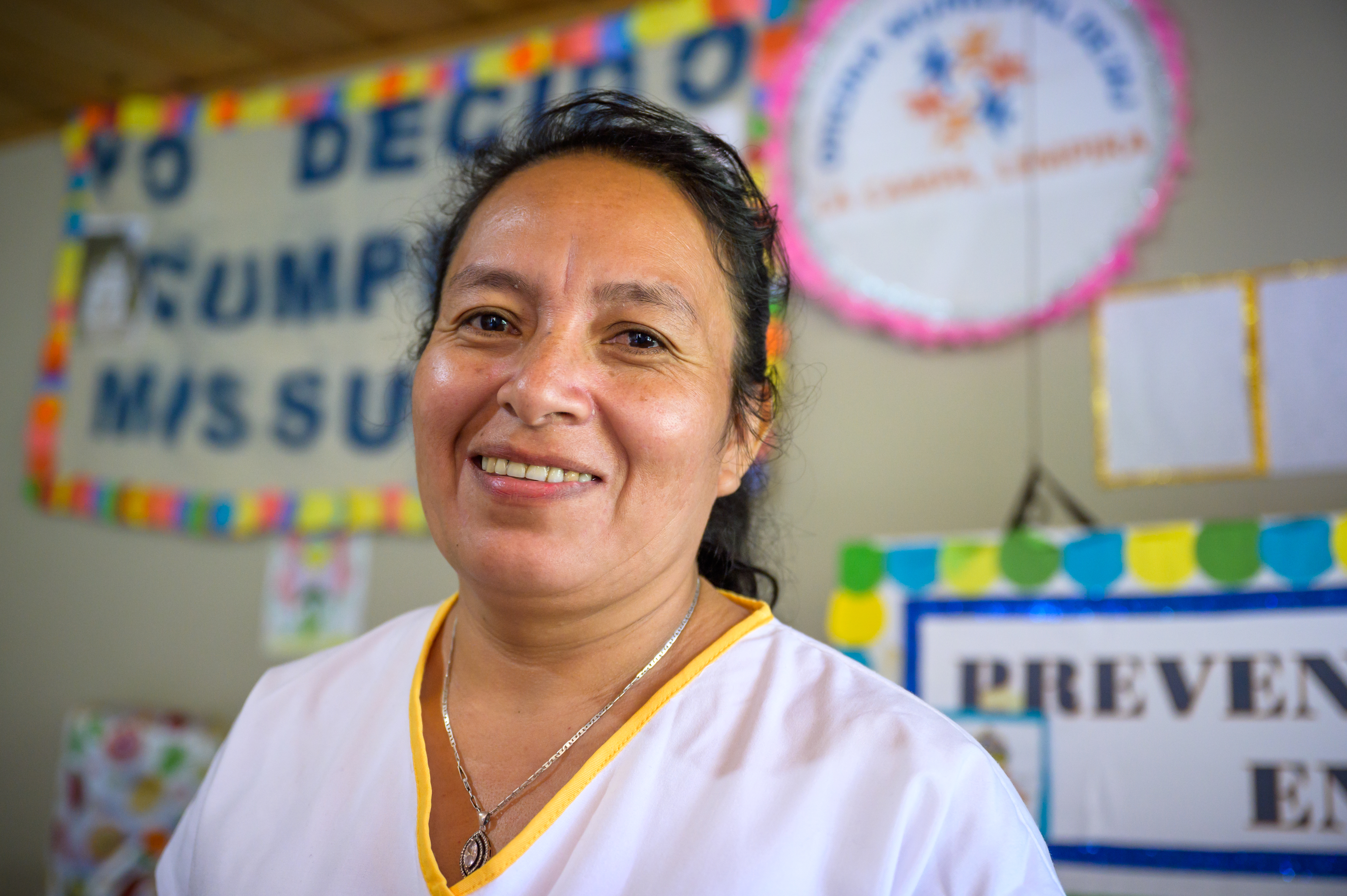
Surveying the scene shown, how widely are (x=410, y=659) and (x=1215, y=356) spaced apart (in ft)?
4.84

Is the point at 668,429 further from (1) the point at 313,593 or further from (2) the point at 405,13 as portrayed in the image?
(2) the point at 405,13

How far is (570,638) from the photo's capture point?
3.33 feet

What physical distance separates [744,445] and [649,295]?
0.22 metres

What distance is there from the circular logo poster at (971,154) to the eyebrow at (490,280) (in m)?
1.26

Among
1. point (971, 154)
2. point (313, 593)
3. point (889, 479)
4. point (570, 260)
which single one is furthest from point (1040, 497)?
Answer: point (313, 593)

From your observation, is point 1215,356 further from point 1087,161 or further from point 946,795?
point 946,795

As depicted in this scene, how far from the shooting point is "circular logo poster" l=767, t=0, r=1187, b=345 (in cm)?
196

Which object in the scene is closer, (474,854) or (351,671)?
(474,854)

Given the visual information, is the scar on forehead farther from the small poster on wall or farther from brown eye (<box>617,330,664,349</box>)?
the small poster on wall

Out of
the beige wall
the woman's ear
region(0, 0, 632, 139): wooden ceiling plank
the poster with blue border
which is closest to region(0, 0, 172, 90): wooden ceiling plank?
region(0, 0, 632, 139): wooden ceiling plank

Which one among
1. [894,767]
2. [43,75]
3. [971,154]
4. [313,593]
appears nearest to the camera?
[894,767]

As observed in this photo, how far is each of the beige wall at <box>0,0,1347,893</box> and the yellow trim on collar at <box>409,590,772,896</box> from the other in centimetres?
110

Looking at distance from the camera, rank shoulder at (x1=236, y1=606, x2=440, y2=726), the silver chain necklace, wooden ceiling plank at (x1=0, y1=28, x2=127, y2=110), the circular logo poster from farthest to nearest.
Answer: wooden ceiling plank at (x1=0, y1=28, x2=127, y2=110) < the circular logo poster < shoulder at (x1=236, y1=606, x2=440, y2=726) < the silver chain necklace

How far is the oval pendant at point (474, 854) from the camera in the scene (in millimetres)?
910
